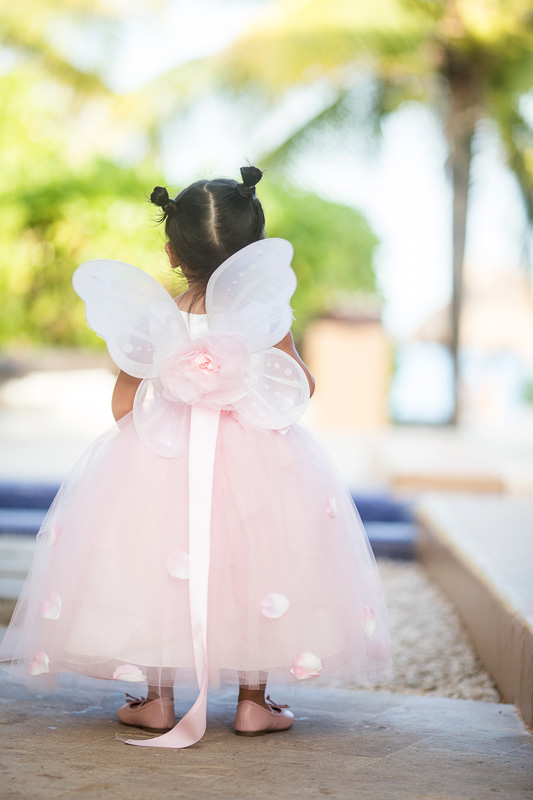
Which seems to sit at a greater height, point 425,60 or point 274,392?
point 425,60

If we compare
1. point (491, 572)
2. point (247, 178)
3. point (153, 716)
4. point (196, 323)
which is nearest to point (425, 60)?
point (491, 572)

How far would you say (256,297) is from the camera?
7.52ft

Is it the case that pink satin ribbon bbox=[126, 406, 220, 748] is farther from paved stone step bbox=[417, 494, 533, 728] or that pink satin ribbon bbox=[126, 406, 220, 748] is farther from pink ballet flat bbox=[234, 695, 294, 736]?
paved stone step bbox=[417, 494, 533, 728]

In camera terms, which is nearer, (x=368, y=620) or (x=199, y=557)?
(x=199, y=557)

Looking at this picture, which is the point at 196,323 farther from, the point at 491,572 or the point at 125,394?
the point at 491,572

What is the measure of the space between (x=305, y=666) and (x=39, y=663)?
2.01 ft

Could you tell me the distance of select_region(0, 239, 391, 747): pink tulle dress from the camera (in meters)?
2.09

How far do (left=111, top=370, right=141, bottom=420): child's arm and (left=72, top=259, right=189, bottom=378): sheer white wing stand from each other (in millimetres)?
84

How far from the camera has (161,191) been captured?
2.28 metres

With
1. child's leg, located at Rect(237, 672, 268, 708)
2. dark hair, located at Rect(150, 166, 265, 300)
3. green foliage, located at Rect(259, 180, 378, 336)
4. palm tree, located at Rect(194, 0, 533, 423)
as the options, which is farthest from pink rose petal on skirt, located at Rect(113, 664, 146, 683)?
green foliage, located at Rect(259, 180, 378, 336)

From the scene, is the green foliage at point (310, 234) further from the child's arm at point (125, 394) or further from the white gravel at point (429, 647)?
the child's arm at point (125, 394)

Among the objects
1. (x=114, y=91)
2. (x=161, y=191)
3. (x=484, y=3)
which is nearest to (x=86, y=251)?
(x=114, y=91)

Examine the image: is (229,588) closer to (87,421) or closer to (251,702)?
(251,702)

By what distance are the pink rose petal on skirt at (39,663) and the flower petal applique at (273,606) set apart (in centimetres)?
51
